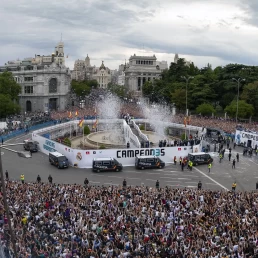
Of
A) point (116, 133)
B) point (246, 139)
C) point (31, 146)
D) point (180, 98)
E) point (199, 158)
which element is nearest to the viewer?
point (199, 158)

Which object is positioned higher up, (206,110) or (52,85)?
(52,85)

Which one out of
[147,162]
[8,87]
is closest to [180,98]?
[8,87]

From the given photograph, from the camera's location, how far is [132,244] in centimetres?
1538

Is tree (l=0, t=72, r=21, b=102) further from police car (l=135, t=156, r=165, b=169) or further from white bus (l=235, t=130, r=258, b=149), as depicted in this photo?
police car (l=135, t=156, r=165, b=169)

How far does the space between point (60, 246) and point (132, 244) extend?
2.79 m

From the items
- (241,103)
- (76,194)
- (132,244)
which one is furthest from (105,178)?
(241,103)

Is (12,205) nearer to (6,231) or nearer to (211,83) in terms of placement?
(6,231)

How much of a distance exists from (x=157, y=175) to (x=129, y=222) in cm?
1516

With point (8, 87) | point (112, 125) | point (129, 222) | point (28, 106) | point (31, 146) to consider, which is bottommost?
point (31, 146)

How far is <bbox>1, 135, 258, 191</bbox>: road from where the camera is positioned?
3023 cm

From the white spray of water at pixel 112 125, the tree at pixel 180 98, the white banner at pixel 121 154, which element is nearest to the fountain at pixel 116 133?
the white spray of water at pixel 112 125

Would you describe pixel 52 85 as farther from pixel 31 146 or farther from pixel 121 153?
pixel 121 153

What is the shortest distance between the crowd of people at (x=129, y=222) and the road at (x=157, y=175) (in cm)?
675

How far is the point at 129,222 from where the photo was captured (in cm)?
1772
